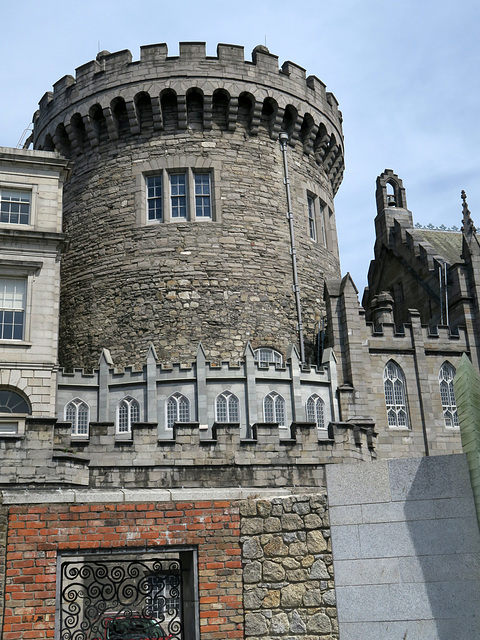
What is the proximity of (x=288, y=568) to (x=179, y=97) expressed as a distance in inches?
887

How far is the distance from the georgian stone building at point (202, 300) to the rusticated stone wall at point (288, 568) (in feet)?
27.9

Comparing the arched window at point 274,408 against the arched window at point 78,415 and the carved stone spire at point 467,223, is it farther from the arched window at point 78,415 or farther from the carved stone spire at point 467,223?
the carved stone spire at point 467,223

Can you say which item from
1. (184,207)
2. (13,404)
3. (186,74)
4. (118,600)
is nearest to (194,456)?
(13,404)

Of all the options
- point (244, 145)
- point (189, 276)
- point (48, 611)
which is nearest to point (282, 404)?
point (189, 276)

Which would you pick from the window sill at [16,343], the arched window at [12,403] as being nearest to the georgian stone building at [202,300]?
the arched window at [12,403]

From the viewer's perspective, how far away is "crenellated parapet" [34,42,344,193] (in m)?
30.3

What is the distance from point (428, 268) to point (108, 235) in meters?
13.0

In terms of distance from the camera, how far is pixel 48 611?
10.0 metres

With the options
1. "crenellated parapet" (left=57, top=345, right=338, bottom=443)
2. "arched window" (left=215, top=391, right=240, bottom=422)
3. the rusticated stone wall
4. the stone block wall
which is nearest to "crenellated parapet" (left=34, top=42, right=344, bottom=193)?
"crenellated parapet" (left=57, top=345, right=338, bottom=443)

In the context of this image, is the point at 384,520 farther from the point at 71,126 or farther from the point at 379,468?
the point at 71,126

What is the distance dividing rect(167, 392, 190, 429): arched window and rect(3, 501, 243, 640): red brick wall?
46.1ft

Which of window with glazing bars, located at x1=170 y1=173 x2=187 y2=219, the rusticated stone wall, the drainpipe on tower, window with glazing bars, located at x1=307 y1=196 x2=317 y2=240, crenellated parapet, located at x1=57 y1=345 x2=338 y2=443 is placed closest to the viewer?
the rusticated stone wall

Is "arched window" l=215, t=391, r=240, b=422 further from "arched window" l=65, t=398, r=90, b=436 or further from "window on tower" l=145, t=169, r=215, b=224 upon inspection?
"window on tower" l=145, t=169, r=215, b=224

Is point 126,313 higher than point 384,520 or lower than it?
higher
